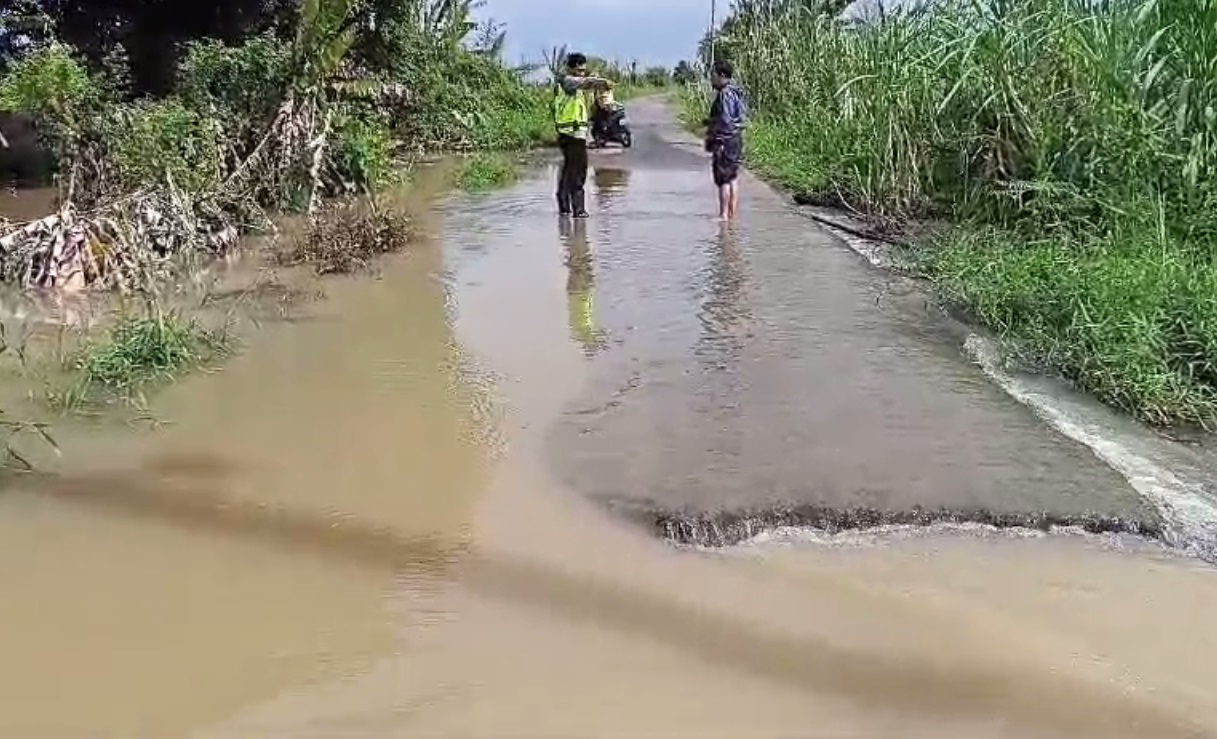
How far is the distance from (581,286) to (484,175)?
26.1 ft

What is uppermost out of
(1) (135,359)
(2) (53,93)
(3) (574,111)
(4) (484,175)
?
(2) (53,93)

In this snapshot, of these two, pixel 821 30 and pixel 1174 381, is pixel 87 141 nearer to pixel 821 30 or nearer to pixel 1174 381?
pixel 1174 381

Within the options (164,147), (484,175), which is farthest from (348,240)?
(484,175)

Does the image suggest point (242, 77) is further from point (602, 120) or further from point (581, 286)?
point (602, 120)

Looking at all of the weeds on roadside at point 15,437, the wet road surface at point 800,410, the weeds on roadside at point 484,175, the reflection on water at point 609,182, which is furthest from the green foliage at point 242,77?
the weeds on roadside at point 15,437

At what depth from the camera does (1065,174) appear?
8.37 meters

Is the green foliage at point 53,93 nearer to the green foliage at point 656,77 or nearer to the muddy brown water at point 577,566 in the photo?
the muddy brown water at point 577,566

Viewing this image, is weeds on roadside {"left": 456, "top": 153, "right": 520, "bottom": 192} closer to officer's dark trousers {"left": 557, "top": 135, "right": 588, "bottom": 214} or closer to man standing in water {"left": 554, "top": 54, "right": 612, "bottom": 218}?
officer's dark trousers {"left": 557, "top": 135, "right": 588, "bottom": 214}

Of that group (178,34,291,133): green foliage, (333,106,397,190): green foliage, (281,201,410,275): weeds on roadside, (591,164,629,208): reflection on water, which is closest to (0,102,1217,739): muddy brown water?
(281,201,410,275): weeds on roadside

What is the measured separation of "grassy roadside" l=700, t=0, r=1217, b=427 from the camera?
18.8 ft

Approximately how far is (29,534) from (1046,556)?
11.2 ft

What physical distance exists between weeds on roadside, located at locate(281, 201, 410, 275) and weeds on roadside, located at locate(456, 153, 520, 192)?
4.77m

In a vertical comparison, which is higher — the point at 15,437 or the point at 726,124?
the point at 726,124

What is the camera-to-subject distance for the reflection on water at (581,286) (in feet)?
22.7
